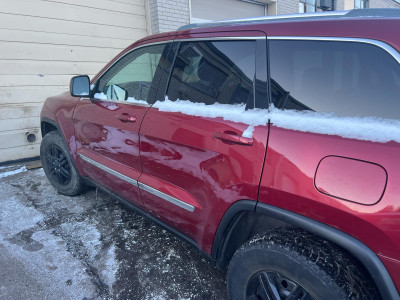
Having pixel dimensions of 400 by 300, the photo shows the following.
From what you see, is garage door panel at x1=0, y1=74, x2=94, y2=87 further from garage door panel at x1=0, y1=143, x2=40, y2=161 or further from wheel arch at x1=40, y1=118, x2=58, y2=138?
wheel arch at x1=40, y1=118, x2=58, y2=138

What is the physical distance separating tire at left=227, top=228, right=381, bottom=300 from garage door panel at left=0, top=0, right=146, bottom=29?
4.89 meters

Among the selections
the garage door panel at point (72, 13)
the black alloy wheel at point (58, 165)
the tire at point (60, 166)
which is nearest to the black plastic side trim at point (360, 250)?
the tire at point (60, 166)

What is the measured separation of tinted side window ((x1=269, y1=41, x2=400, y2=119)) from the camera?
48.0 inches

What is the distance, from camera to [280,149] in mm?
1420

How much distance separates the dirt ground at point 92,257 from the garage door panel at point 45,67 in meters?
2.26

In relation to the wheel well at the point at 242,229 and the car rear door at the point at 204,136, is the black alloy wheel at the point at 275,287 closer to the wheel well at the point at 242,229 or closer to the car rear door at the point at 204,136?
the wheel well at the point at 242,229

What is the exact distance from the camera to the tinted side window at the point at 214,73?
67.5 inches

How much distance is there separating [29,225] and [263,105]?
2.64 metres

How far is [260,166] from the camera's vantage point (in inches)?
58.7

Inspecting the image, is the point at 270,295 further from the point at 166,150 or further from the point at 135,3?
the point at 135,3

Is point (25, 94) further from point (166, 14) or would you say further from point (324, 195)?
point (324, 195)

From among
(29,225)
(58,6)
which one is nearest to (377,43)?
(29,225)

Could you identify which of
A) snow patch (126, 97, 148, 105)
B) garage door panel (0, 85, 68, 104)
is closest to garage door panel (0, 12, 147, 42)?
garage door panel (0, 85, 68, 104)

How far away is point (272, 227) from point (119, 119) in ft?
4.84
